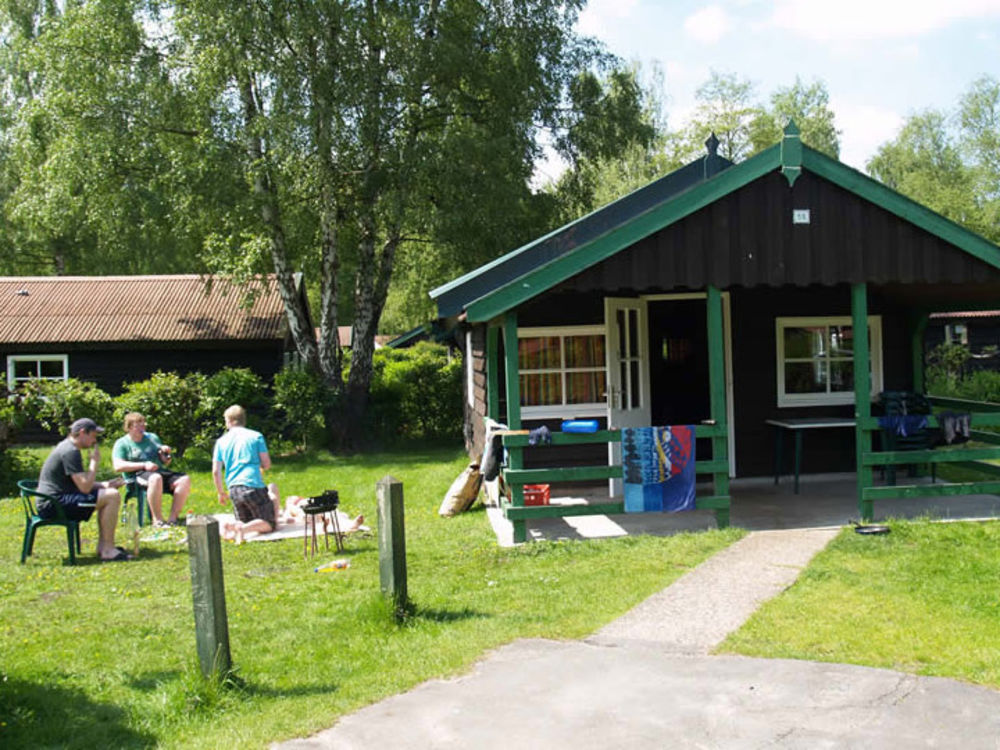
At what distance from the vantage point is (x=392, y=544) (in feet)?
21.2

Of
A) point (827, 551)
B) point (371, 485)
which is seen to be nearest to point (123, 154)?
point (371, 485)

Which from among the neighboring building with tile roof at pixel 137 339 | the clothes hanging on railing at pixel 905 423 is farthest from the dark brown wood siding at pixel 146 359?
the clothes hanging on railing at pixel 905 423

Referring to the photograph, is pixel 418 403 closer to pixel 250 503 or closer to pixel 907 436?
pixel 250 503

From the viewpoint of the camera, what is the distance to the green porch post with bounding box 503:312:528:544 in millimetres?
9180

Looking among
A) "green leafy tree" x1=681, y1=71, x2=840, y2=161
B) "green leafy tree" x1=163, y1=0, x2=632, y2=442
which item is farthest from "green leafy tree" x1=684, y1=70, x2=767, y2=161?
"green leafy tree" x1=163, y1=0, x2=632, y2=442

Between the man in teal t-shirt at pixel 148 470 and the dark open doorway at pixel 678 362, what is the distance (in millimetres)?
6036

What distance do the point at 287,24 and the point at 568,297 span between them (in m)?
9.79

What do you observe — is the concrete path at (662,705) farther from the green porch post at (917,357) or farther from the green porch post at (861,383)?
the green porch post at (917,357)

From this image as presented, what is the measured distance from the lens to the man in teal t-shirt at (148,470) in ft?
34.1

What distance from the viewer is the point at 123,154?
19203 millimetres

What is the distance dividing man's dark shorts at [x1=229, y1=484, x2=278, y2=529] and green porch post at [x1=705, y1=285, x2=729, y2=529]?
15.2 ft

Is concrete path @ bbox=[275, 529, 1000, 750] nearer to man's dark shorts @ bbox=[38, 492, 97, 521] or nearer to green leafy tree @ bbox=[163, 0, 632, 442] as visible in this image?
man's dark shorts @ bbox=[38, 492, 97, 521]

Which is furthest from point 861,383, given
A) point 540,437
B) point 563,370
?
point 563,370

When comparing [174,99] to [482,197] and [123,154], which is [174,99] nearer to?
[123,154]
